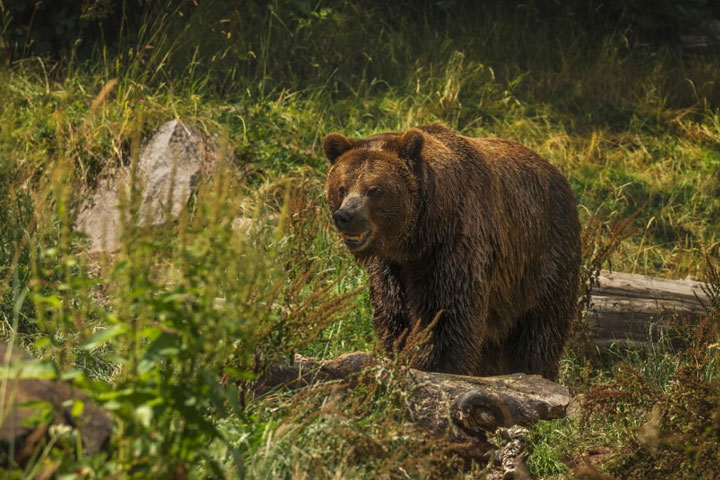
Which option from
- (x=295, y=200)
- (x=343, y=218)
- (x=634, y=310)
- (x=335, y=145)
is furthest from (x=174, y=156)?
(x=634, y=310)

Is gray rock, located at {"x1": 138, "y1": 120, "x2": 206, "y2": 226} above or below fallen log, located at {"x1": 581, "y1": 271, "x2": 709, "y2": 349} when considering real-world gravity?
above

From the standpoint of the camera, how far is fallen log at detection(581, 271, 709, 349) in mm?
7000

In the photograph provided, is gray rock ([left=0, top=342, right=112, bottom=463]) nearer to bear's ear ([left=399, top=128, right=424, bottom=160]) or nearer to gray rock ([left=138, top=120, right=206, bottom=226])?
bear's ear ([left=399, top=128, right=424, bottom=160])

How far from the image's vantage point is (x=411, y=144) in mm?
5234

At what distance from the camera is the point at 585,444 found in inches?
210

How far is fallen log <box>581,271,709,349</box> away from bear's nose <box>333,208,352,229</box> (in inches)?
110

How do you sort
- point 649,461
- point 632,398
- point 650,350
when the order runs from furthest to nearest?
1. point 650,350
2. point 632,398
3. point 649,461

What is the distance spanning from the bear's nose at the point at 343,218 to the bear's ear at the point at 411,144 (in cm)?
57

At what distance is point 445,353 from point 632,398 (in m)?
1.12

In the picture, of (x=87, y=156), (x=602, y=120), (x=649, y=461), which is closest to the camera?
(x=649, y=461)

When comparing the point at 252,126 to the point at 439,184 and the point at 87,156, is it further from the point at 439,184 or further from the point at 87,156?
the point at 439,184

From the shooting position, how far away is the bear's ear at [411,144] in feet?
17.1

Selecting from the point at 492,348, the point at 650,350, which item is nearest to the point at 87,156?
the point at 492,348

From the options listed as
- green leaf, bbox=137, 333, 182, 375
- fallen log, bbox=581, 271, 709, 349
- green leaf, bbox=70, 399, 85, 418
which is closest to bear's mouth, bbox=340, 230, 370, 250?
green leaf, bbox=137, 333, 182, 375
